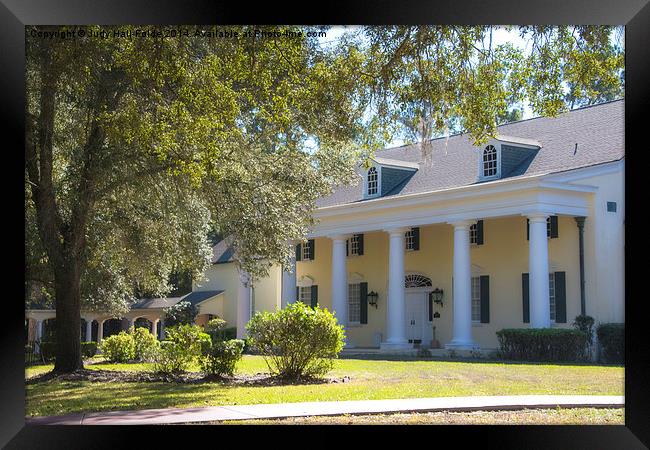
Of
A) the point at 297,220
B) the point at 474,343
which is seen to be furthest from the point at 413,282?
the point at 297,220

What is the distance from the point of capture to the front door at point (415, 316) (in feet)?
96.7

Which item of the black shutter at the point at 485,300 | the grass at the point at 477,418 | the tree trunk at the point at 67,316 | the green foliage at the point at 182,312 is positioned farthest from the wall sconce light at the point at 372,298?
the grass at the point at 477,418

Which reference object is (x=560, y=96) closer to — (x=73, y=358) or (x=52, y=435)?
(x=52, y=435)

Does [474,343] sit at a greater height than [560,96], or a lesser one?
lesser

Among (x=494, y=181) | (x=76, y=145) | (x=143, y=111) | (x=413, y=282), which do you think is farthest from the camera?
(x=413, y=282)

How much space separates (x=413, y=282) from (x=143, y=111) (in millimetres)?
17799

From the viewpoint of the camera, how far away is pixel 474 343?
25.3 metres

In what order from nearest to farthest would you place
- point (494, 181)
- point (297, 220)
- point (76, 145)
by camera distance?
1. point (76, 145)
2. point (297, 220)
3. point (494, 181)

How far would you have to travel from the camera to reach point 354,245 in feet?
108

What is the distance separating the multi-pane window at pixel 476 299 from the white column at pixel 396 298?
2336mm

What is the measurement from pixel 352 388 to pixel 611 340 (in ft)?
32.8

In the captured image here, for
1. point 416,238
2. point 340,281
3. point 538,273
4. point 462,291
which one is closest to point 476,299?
point 462,291

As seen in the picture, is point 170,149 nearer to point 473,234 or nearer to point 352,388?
point 352,388

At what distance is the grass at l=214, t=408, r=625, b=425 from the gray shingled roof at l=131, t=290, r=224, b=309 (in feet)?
80.9
